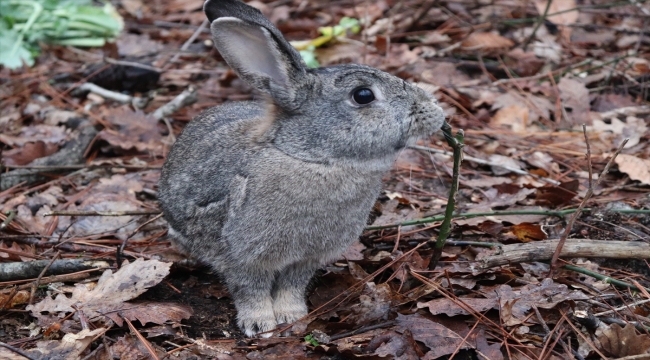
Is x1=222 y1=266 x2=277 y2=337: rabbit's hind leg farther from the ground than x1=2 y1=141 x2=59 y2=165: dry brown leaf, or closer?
farther from the ground

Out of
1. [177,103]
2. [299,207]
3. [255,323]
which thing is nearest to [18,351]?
[255,323]

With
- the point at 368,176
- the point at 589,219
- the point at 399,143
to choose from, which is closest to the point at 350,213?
the point at 368,176

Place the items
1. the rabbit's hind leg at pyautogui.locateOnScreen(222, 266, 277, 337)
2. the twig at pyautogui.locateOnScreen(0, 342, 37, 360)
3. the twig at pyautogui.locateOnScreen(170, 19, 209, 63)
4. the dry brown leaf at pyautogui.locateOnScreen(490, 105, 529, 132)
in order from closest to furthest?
the twig at pyautogui.locateOnScreen(0, 342, 37, 360) → the rabbit's hind leg at pyautogui.locateOnScreen(222, 266, 277, 337) → the dry brown leaf at pyautogui.locateOnScreen(490, 105, 529, 132) → the twig at pyautogui.locateOnScreen(170, 19, 209, 63)

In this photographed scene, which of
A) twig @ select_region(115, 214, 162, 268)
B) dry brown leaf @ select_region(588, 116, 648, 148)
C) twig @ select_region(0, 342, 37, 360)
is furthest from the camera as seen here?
dry brown leaf @ select_region(588, 116, 648, 148)

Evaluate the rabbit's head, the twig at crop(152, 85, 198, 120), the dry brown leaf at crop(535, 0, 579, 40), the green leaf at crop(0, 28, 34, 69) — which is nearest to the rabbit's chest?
the rabbit's head

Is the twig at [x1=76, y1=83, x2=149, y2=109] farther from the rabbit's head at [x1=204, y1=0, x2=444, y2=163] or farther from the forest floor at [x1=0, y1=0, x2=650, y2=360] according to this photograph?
the rabbit's head at [x1=204, y1=0, x2=444, y2=163]

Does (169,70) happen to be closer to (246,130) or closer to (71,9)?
(71,9)

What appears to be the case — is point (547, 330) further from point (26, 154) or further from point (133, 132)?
point (26, 154)
